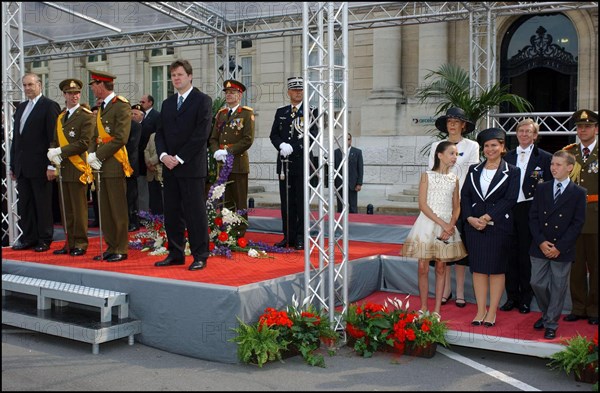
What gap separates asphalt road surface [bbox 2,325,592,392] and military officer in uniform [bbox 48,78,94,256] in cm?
191

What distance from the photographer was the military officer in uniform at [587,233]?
5383 mm

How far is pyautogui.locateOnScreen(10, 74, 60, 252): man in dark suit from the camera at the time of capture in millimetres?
7301

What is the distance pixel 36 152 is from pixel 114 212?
4.20 ft

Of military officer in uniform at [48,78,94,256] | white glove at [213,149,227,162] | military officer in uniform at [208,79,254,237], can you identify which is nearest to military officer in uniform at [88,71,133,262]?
military officer in uniform at [48,78,94,256]

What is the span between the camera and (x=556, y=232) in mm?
5113

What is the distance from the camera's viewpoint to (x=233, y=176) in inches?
305

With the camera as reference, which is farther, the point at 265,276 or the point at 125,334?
the point at 265,276

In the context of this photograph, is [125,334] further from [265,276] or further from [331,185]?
[331,185]

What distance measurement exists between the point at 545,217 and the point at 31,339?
410 cm

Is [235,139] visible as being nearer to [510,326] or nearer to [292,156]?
[292,156]

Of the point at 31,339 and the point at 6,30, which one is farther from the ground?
the point at 6,30

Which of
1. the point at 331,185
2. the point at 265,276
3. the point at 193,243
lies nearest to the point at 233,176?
the point at 193,243

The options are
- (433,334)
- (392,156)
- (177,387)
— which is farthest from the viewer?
(392,156)

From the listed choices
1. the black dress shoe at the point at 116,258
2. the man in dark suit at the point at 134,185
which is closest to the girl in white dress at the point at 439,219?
the black dress shoe at the point at 116,258
